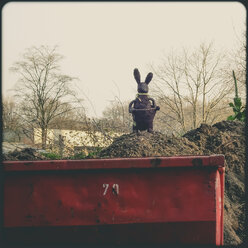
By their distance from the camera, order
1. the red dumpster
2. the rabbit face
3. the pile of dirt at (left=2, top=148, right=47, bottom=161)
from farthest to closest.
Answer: the rabbit face → the pile of dirt at (left=2, top=148, right=47, bottom=161) → the red dumpster

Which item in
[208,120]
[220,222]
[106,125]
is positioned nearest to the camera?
[220,222]

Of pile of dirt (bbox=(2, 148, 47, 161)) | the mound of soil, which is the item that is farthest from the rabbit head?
pile of dirt (bbox=(2, 148, 47, 161))

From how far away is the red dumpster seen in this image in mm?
2498

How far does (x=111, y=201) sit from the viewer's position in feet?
8.20

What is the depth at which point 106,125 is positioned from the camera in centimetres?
931

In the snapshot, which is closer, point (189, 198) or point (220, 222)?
point (189, 198)

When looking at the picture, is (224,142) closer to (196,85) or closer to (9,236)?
(9,236)

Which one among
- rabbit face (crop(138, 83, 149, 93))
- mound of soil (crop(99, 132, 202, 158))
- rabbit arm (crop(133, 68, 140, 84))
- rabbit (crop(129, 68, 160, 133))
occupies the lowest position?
mound of soil (crop(99, 132, 202, 158))

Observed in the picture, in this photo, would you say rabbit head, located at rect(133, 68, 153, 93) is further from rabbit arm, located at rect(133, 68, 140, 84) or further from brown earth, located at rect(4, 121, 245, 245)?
brown earth, located at rect(4, 121, 245, 245)

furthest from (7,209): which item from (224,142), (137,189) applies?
(224,142)

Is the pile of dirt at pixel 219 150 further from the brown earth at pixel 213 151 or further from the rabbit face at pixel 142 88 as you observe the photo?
the rabbit face at pixel 142 88

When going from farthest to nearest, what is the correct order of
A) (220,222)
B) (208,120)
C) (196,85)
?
(208,120) → (196,85) → (220,222)

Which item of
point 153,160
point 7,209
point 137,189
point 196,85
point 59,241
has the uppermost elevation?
point 196,85

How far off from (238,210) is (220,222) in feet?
7.52
